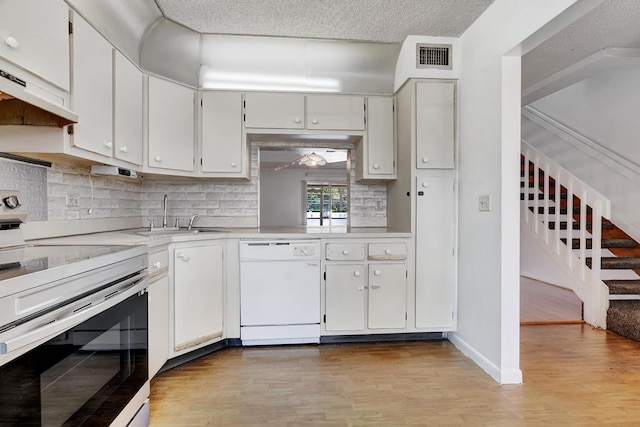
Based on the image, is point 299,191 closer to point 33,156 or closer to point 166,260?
point 166,260

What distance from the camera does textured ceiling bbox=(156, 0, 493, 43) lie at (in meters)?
2.45

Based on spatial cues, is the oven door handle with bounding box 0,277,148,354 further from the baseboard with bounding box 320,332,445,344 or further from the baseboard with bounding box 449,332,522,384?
the baseboard with bounding box 449,332,522,384

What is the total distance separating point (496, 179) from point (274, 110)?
71.6 inches

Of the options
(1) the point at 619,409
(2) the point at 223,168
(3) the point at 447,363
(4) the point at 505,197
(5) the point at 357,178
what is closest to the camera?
(1) the point at 619,409

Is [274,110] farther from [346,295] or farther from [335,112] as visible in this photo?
[346,295]

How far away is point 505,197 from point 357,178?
1429 millimetres

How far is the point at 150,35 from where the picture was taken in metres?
2.57

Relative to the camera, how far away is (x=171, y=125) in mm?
2643

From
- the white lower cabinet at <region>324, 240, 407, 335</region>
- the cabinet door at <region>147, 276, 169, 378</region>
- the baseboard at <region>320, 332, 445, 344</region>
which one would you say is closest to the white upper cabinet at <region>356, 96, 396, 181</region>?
the white lower cabinet at <region>324, 240, 407, 335</region>

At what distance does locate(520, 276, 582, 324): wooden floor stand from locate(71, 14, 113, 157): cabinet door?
374cm

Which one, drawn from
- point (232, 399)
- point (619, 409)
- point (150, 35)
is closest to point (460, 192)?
point (619, 409)

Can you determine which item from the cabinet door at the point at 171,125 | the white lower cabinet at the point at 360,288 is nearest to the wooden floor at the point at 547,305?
the white lower cabinet at the point at 360,288

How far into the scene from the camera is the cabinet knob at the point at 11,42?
1.29m

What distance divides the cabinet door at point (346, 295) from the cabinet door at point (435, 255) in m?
0.46
